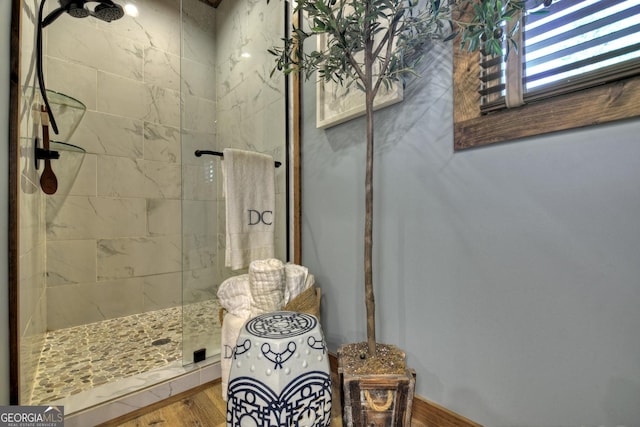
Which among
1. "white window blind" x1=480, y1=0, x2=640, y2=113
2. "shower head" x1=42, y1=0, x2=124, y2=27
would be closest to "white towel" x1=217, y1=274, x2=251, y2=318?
"white window blind" x1=480, y1=0, x2=640, y2=113

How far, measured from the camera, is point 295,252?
59.2 inches

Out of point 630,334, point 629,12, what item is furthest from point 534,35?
point 630,334

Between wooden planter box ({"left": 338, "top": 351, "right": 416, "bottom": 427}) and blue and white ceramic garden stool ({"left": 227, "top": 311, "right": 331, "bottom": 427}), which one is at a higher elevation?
blue and white ceramic garden stool ({"left": 227, "top": 311, "right": 331, "bottom": 427})

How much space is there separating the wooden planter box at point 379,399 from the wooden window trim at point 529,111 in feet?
2.49

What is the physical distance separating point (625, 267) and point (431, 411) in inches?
29.3

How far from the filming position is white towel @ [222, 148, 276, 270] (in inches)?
50.2

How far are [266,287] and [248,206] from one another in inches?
16.9

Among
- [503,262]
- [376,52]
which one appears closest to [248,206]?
[376,52]

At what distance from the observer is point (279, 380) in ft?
1.62

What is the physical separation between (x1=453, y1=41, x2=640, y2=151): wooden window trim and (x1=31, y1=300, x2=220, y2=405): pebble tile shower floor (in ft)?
4.46

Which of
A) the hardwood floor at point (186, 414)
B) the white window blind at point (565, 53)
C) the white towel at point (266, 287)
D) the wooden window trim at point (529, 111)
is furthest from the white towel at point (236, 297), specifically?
the white window blind at point (565, 53)

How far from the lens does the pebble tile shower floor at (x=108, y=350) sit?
45.7 inches

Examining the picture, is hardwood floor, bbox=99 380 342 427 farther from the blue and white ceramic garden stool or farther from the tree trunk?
the blue and white ceramic garden stool

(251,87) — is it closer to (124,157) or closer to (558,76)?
(124,157)
